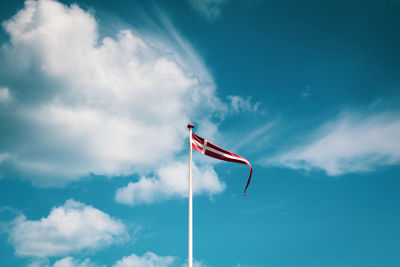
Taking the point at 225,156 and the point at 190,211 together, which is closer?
the point at 190,211

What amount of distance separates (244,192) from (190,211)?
4.61 metres

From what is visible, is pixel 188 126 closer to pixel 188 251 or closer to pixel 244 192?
pixel 244 192

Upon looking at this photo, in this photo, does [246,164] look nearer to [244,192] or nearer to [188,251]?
[244,192]

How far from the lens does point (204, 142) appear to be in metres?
43.6

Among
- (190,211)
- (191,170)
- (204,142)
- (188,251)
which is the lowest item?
(188,251)

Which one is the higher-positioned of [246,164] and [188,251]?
[246,164]

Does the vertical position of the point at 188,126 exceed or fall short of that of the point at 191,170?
it exceeds it

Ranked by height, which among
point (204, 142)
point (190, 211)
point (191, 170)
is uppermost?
point (204, 142)

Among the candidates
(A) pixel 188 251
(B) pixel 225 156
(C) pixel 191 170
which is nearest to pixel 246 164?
(B) pixel 225 156

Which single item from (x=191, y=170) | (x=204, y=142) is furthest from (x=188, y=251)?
(x=204, y=142)

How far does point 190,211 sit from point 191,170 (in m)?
3.16

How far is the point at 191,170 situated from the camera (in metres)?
41.5

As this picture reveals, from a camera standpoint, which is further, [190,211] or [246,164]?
[246,164]

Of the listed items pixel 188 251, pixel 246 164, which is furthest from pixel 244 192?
pixel 188 251
